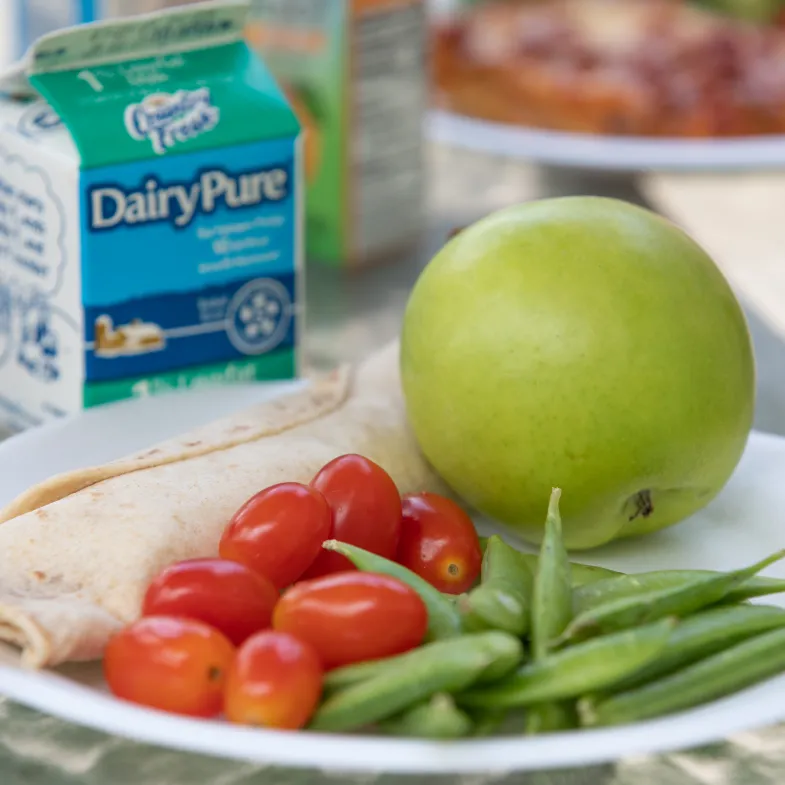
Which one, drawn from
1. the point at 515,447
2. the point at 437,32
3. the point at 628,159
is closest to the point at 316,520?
the point at 515,447

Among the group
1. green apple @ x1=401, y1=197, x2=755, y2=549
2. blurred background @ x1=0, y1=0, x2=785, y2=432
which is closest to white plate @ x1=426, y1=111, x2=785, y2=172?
blurred background @ x1=0, y1=0, x2=785, y2=432

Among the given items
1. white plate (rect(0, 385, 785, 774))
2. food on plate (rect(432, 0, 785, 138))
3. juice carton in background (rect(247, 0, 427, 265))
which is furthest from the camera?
food on plate (rect(432, 0, 785, 138))

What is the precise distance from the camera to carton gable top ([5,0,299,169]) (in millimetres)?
1304

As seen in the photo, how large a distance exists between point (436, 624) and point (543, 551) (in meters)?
0.09

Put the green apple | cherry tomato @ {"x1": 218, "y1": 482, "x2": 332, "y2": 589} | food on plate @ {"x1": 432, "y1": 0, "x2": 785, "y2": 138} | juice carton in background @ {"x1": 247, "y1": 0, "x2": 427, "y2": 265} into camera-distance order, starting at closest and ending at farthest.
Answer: cherry tomato @ {"x1": 218, "y1": 482, "x2": 332, "y2": 589}
the green apple
juice carton in background @ {"x1": 247, "y1": 0, "x2": 427, "y2": 265}
food on plate @ {"x1": 432, "y1": 0, "x2": 785, "y2": 138}

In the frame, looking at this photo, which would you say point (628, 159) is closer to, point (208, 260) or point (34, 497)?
point (208, 260)

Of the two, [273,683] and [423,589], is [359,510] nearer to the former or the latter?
[423,589]

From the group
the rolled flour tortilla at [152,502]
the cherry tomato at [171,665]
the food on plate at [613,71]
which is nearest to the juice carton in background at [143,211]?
the rolled flour tortilla at [152,502]

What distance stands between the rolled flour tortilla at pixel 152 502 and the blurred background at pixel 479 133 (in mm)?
462

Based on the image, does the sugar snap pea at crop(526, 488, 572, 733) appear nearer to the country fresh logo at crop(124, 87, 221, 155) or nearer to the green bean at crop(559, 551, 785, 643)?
the green bean at crop(559, 551, 785, 643)

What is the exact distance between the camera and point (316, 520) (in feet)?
3.32

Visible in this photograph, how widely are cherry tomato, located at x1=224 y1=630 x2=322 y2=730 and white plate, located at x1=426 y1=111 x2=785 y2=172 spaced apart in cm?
119

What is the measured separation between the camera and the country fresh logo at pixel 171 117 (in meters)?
1.32

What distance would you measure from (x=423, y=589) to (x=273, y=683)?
16 cm
